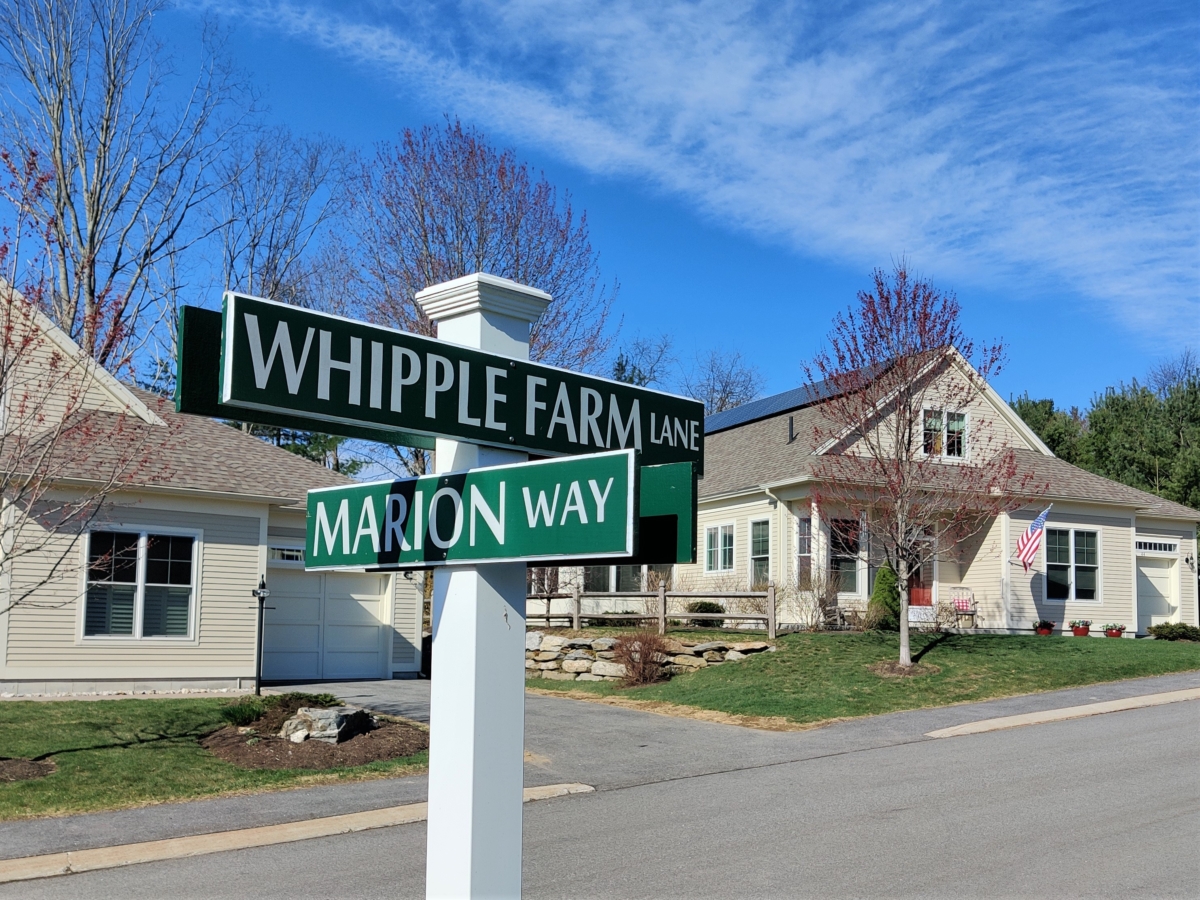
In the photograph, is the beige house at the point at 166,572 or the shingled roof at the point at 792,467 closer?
the beige house at the point at 166,572

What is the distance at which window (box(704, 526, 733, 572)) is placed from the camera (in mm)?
26781

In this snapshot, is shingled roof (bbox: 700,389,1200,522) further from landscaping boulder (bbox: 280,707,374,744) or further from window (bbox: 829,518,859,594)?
landscaping boulder (bbox: 280,707,374,744)

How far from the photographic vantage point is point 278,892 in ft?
24.1

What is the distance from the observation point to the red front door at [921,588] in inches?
1017

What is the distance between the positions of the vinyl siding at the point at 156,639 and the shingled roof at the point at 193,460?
2.04 feet

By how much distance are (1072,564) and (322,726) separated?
66.5ft

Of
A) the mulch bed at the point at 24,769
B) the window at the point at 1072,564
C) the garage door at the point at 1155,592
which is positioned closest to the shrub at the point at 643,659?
the mulch bed at the point at 24,769

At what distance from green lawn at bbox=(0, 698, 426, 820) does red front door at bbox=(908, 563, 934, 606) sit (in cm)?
1628

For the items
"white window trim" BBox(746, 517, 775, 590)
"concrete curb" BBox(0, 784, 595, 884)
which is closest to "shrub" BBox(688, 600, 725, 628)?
"white window trim" BBox(746, 517, 775, 590)

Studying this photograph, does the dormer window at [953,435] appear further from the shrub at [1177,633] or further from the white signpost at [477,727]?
the white signpost at [477,727]

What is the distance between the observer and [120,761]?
1187 cm

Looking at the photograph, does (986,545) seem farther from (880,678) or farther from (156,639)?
(156,639)

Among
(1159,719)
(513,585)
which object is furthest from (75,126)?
(513,585)

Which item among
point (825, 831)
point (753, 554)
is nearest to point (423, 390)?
point (825, 831)
